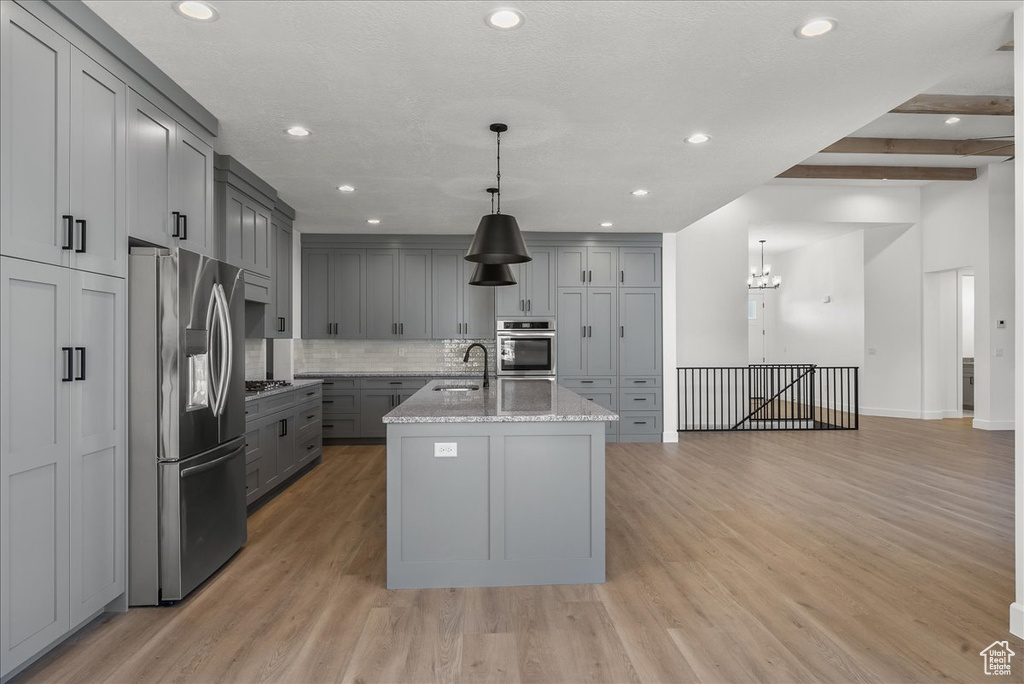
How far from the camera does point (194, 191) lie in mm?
3191

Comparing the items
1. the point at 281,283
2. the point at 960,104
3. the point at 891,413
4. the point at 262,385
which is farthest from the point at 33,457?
the point at 891,413

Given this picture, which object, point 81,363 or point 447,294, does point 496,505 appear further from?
point 447,294

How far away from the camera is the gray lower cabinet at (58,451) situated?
6.32 feet

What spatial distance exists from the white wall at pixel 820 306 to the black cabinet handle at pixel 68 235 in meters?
10.4

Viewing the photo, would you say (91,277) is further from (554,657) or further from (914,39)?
(914,39)

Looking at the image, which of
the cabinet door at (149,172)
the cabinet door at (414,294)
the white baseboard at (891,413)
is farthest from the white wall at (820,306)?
the cabinet door at (149,172)

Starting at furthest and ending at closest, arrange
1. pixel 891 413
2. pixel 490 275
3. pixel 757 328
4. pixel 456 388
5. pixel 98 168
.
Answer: pixel 757 328, pixel 891 413, pixel 456 388, pixel 490 275, pixel 98 168

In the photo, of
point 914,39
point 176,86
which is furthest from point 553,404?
point 176,86

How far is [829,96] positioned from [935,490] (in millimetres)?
3490

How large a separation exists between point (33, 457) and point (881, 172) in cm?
932

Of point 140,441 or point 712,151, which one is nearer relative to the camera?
point 140,441

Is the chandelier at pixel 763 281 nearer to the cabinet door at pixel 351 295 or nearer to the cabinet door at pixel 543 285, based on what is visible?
the cabinet door at pixel 543 285

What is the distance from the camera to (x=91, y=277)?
2326 mm
